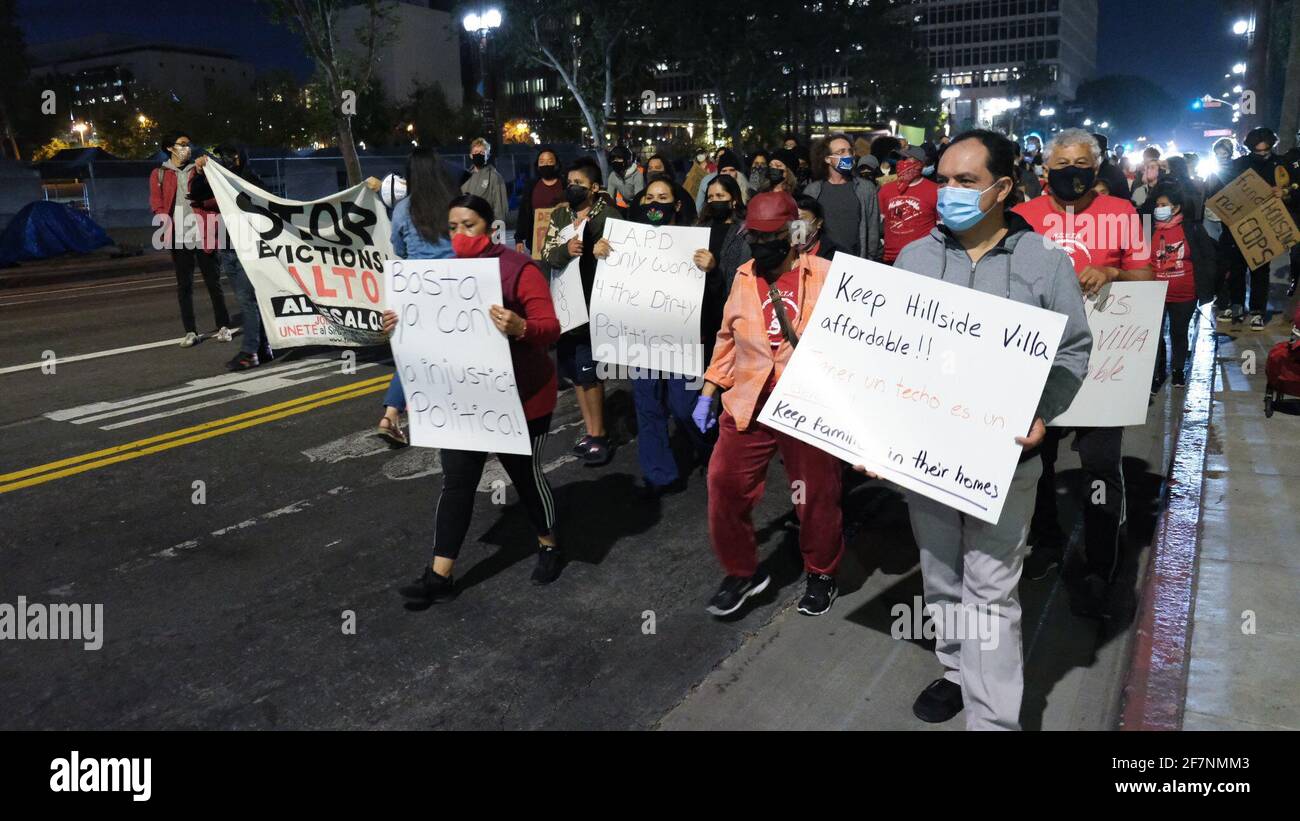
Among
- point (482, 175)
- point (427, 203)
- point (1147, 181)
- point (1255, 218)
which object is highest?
point (482, 175)

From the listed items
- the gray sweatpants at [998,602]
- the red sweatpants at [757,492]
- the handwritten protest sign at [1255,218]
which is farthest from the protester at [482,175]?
the handwritten protest sign at [1255,218]

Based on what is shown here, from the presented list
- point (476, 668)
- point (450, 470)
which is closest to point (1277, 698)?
point (476, 668)

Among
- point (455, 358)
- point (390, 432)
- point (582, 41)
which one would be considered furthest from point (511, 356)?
point (582, 41)

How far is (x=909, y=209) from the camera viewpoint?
326 inches

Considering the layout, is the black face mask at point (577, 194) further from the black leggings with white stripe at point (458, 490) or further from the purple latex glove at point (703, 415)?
the black leggings with white stripe at point (458, 490)

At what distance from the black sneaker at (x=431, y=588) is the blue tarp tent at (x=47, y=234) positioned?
18.5 m

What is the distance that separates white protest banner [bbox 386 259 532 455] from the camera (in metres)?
4.46

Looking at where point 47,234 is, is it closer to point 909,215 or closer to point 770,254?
point 909,215

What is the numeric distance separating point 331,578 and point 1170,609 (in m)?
3.97

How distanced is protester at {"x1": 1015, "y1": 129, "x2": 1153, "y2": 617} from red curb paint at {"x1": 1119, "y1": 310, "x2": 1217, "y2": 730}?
0.23 m
